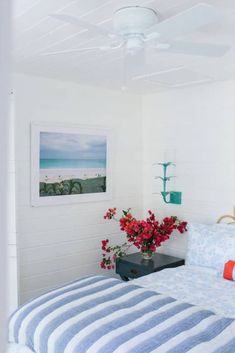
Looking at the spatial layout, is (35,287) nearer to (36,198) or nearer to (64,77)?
(36,198)

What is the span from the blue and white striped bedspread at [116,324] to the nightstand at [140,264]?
3.28 feet

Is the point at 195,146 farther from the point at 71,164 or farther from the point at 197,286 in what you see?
the point at 197,286

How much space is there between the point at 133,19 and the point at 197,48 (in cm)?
36

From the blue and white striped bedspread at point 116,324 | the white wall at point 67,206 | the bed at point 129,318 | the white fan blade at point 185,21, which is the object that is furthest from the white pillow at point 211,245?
the white fan blade at point 185,21

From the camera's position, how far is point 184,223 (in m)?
3.76

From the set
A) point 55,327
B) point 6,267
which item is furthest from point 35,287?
point 6,267

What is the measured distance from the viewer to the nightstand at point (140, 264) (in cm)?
347

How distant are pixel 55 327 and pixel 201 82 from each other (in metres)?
2.59

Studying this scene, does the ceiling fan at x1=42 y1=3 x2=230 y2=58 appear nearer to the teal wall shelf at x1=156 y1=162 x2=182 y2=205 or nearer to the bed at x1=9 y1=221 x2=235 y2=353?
the bed at x1=9 y1=221 x2=235 y2=353

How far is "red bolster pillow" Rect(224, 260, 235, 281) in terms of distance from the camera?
2846 mm

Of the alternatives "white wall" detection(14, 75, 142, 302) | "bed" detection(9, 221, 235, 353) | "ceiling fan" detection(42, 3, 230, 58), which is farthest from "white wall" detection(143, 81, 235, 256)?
"ceiling fan" detection(42, 3, 230, 58)

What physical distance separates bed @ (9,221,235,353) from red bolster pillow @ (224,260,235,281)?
54 mm

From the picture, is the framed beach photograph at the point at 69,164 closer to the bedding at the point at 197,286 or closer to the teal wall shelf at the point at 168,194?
the teal wall shelf at the point at 168,194

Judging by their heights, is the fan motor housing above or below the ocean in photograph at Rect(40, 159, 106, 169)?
above
